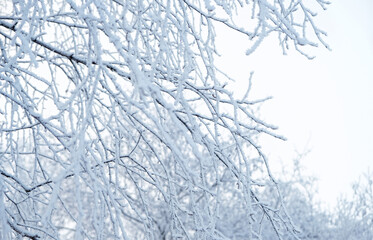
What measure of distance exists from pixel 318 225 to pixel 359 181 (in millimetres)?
2402

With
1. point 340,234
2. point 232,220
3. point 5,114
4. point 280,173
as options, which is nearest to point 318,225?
point 340,234

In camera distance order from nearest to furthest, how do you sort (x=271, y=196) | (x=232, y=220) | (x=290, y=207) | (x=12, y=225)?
(x=12, y=225)
(x=232, y=220)
(x=271, y=196)
(x=290, y=207)

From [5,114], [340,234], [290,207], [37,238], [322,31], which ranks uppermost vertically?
[290,207]

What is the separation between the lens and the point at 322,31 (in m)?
2.03

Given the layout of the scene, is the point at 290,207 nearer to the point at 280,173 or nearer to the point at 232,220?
the point at 280,173

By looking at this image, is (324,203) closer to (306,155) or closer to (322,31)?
(306,155)

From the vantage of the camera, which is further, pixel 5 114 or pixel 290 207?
pixel 290 207

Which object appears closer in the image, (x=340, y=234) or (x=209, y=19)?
(x=209, y=19)

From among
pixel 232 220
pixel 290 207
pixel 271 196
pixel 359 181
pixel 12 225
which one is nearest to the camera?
pixel 12 225

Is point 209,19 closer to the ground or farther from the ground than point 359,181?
closer to the ground

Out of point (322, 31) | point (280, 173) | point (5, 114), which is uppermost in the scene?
point (280, 173)

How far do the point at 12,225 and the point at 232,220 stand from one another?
9217 millimetres

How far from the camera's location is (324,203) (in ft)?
44.0

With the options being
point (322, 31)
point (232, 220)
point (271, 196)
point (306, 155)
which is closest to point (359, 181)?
point (306, 155)
